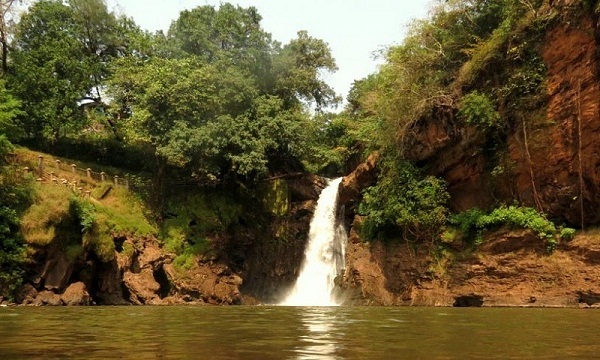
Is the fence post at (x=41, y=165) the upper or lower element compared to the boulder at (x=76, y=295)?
upper

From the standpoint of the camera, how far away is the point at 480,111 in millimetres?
25250

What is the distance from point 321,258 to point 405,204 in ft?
30.3

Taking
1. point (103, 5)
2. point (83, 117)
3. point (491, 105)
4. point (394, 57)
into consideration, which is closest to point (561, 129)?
point (491, 105)

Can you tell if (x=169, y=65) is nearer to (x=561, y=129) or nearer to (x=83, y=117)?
(x=83, y=117)

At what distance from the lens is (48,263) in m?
25.5

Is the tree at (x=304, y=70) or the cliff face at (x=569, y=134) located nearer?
the cliff face at (x=569, y=134)

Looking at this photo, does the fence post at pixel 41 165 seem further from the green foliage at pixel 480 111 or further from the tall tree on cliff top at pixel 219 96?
the green foliage at pixel 480 111

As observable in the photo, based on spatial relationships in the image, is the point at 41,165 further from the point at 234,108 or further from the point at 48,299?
the point at 234,108

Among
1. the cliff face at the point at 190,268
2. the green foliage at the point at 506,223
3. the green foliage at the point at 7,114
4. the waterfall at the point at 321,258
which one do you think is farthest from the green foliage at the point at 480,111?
the green foliage at the point at 7,114

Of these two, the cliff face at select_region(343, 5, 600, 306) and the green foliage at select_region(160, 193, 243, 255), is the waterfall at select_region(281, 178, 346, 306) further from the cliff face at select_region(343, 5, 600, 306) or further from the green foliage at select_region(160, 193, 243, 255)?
the green foliage at select_region(160, 193, 243, 255)

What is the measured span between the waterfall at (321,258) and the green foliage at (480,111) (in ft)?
41.4

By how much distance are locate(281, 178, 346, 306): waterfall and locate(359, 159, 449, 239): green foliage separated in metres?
5.08

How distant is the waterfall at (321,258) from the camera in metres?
33.3

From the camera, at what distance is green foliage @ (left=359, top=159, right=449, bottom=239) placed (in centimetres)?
2670
